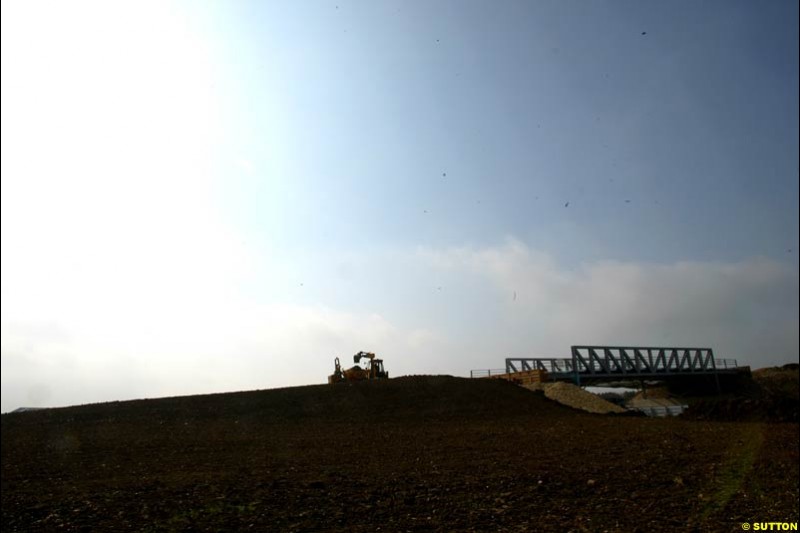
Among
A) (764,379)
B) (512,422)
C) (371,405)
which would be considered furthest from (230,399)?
(764,379)

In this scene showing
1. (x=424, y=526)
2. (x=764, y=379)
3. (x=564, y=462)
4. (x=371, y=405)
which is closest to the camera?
(x=424, y=526)

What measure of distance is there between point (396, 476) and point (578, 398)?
23587 millimetres

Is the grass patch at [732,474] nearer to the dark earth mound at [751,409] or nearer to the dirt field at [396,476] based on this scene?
the dirt field at [396,476]

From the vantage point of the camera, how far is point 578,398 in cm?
3272

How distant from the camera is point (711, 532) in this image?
26.0 ft

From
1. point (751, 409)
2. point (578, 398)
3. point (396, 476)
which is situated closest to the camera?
point (396, 476)

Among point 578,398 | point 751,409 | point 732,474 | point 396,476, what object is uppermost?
point 396,476

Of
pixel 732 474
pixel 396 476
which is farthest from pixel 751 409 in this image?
pixel 396 476

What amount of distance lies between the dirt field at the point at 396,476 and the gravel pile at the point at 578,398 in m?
8.02

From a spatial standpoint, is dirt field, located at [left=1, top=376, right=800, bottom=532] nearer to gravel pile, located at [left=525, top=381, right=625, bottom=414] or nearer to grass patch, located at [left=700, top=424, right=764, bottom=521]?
grass patch, located at [left=700, top=424, right=764, bottom=521]

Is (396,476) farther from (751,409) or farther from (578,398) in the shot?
(578,398)

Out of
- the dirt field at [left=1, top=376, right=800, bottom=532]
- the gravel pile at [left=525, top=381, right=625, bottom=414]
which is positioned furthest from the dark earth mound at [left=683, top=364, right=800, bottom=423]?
the gravel pile at [left=525, top=381, right=625, bottom=414]

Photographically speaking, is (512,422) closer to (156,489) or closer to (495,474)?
(495,474)

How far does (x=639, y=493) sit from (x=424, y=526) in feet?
15.2
